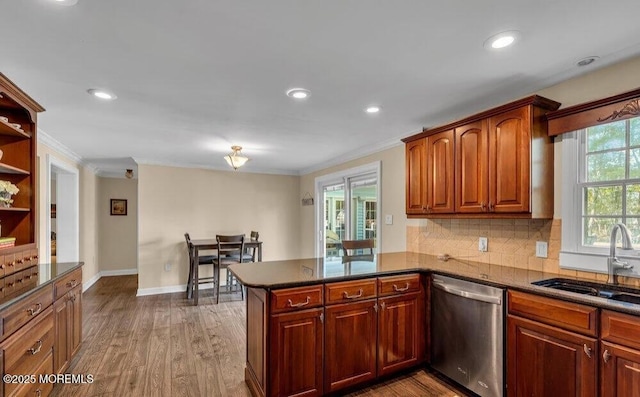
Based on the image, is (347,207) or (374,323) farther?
(347,207)

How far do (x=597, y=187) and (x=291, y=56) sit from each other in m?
2.23

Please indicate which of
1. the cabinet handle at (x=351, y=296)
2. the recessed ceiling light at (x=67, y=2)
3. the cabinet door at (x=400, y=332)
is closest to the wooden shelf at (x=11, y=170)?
the recessed ceiling light at (x=67, y=2)

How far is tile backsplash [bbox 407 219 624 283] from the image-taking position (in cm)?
236

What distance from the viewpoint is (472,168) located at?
264 cm

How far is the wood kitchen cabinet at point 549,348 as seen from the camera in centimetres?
171

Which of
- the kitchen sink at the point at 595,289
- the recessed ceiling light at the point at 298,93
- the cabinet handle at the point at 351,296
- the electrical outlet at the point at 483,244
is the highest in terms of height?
the recessed ceiling light at the point at 298,93

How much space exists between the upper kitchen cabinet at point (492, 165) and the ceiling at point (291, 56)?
236 mm

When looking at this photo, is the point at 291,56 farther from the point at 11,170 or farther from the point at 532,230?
the point at 11,170

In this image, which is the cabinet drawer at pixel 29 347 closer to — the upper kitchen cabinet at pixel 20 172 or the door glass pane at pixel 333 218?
the upper kitchen cabinet at pixel 20 172

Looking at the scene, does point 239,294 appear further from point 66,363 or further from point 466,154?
point 466,154

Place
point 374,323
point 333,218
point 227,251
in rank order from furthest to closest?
point 333,218 < point 227,251 < point 374,323

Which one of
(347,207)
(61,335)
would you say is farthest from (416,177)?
(61,335)

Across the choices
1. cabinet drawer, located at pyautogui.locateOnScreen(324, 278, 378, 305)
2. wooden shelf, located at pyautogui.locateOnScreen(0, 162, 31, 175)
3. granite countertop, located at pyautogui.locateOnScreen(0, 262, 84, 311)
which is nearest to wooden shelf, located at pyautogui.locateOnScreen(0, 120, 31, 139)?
wooden shelf, located at pyautogui.locateOnScreen(0, 162, 31, 175)

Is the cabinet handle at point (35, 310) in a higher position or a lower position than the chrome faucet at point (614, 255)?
lower
